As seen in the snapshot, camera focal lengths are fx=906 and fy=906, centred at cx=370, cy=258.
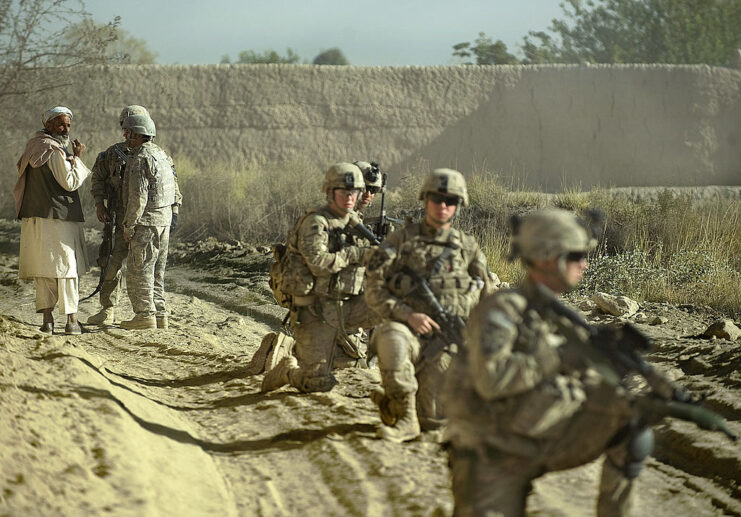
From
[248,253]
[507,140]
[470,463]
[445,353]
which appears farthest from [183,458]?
[507,140]

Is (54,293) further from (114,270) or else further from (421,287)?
(421,287)

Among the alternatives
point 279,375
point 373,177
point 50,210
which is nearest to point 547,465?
point 279,375

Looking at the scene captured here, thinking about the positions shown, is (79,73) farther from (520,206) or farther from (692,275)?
(692,275)

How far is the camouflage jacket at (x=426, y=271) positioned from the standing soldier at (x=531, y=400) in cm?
172

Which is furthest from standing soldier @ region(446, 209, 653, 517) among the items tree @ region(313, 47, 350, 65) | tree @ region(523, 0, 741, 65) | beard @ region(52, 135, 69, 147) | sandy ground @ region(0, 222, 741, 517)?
tree @ region(313, 47, 350, 65)

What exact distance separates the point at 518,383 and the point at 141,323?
5.98m

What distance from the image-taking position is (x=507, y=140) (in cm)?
2069

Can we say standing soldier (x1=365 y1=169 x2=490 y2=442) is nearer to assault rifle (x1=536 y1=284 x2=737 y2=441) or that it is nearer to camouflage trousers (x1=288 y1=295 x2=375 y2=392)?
camouflage trousers (x1=288 y1=295 x2=375 y2=392)

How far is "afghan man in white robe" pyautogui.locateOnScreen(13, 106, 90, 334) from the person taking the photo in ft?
26.0

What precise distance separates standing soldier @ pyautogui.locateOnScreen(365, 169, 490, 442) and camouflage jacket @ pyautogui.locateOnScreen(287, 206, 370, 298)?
0.90m

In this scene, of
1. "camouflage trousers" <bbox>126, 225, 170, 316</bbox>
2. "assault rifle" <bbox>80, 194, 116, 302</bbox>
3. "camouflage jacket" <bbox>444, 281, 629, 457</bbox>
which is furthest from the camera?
"assault rifle" <bbox>80, 194, 116, 302</bbox>

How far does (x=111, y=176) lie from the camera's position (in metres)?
8.52

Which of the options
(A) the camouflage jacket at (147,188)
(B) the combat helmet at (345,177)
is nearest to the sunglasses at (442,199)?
(B) the combat helmet at (345,177)

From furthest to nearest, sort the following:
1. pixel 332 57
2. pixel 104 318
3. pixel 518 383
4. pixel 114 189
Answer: pixel 332 57, pixel 104 318, pixel 114 189, pixel 518 383
